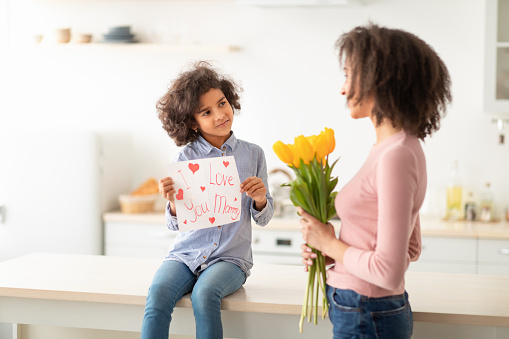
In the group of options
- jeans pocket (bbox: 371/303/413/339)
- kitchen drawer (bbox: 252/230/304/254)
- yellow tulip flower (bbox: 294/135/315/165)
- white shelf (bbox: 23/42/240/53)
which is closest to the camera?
jeans pocket (bbox: 371/303/413/339)

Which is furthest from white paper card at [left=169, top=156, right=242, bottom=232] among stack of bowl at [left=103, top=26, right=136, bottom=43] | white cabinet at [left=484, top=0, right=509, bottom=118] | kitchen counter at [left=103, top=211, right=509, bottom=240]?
stack of bowl at [left=103, top=26, right=136, bottom=43]

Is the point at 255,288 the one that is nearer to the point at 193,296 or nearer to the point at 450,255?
the point at 193,296

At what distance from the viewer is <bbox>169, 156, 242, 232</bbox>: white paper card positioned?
177 centimetres

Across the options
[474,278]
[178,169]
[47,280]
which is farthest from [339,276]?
[47,280]

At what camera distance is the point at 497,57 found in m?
3.25

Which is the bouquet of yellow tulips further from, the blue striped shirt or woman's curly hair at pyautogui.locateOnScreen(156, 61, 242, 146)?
woman's curly hair at pyautogui.locateOnScreen(156, 61, 242, 146)

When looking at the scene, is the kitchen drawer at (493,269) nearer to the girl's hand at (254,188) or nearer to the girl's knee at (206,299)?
the girl's hand at (254,188)

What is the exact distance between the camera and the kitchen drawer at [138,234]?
3.56 metres

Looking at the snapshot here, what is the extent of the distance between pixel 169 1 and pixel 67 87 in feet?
2.97

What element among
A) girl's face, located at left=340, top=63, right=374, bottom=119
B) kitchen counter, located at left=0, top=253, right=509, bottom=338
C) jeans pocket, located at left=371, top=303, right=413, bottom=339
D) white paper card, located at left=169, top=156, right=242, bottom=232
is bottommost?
kitchen counter, located at left=0, top=253, right=509, bottom=338

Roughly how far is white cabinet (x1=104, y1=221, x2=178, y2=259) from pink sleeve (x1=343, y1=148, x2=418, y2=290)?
7.70 feet

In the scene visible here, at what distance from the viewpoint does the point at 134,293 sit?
1750 mm

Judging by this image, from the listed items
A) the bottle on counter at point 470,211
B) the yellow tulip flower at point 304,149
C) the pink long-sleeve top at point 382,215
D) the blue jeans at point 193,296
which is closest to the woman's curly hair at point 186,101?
the blue jeans at point 193,296

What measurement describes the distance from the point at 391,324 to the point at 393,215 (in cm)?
28
